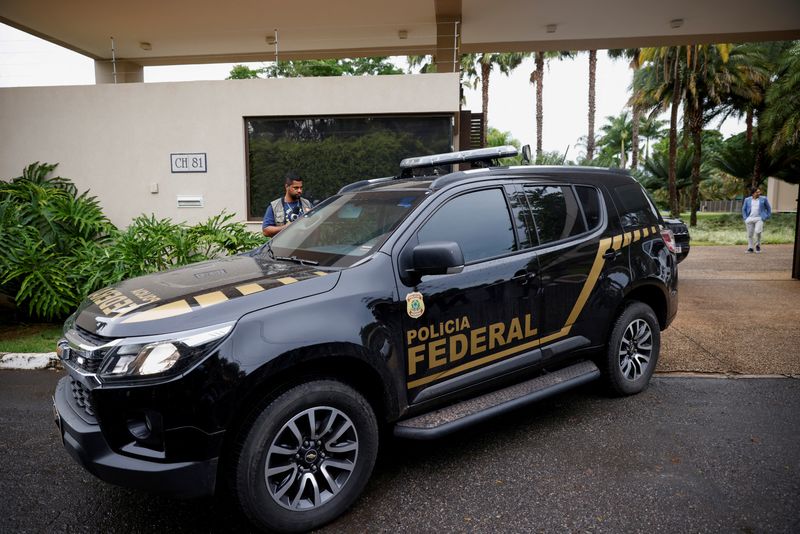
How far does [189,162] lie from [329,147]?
2.17m

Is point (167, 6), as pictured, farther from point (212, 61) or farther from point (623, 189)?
point (623, 189)

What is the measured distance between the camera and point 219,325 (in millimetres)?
2459

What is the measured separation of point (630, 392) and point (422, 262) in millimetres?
2471

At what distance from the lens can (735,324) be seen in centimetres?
669

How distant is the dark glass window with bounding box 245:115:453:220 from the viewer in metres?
8.41

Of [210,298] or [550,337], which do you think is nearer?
[210,298]

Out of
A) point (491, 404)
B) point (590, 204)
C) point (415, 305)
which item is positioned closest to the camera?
point (415, 305)

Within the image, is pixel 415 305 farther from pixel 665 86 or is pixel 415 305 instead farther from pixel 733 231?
pixel 665 86

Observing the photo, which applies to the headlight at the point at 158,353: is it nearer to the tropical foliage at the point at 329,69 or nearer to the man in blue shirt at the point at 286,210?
the man in blue shirt at the point at 286,210

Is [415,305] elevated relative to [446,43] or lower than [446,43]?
lower

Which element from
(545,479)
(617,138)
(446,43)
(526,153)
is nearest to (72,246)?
(526,153)

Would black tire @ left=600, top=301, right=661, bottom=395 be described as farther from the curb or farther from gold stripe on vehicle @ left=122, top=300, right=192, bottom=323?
the curb

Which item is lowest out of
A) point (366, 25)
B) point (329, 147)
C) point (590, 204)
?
point (590, 204)

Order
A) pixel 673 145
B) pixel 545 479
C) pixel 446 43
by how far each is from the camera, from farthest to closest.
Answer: pixel 673 145 < pixel 446 43 < pixel 545 479
